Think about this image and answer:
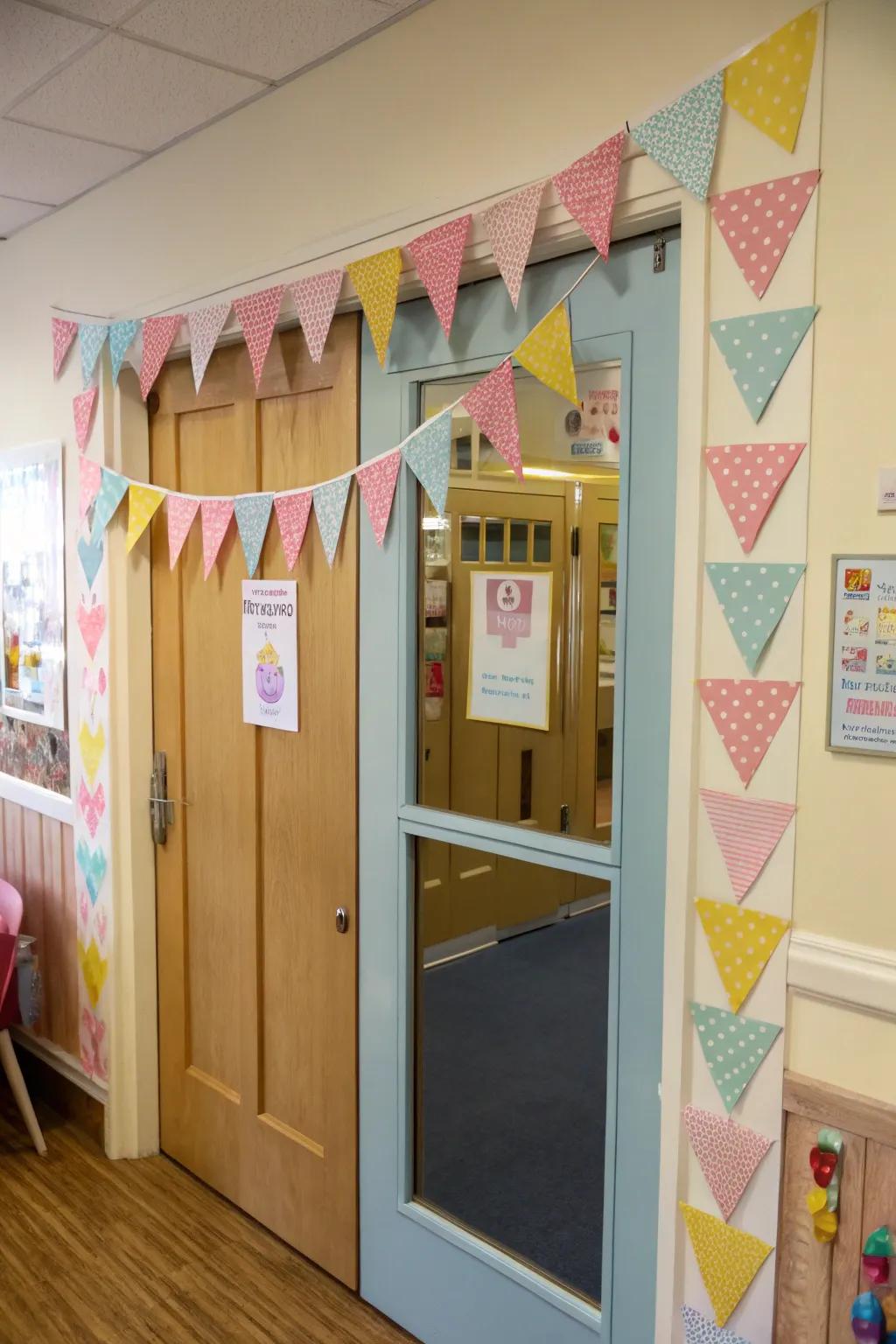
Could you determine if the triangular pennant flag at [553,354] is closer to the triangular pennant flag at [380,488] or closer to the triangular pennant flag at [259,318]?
the triangular pennant flag at [380,488]

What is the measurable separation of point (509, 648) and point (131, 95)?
1467 millimetres

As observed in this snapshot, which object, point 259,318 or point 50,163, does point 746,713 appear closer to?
point 259,318

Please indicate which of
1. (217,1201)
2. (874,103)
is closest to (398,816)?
(217,1201)

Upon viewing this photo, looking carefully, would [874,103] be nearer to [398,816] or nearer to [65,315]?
[398,816]


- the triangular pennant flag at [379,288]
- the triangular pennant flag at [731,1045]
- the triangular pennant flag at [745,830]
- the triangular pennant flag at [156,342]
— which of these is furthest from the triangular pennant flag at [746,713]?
the triangular pennant flag at [156,342]

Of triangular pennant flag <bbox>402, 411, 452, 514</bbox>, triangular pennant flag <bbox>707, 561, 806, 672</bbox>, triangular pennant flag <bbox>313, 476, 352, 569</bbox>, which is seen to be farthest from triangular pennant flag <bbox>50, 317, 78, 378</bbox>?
triangular pennant flag <bbox>707, 561, 806, 672</bbox>

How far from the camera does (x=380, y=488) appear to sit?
2.13 meters

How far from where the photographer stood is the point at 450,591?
6.84 ft

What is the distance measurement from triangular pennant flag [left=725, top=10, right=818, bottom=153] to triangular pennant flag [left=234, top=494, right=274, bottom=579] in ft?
4.14

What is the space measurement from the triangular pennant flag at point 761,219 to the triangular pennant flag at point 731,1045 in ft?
3.38

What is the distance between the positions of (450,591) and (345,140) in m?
0.92

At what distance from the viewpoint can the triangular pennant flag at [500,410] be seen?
1.86 metres

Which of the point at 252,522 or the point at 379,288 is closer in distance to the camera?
the point at 379,288

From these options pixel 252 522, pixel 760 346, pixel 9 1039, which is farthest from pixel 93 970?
pixel 760 346
